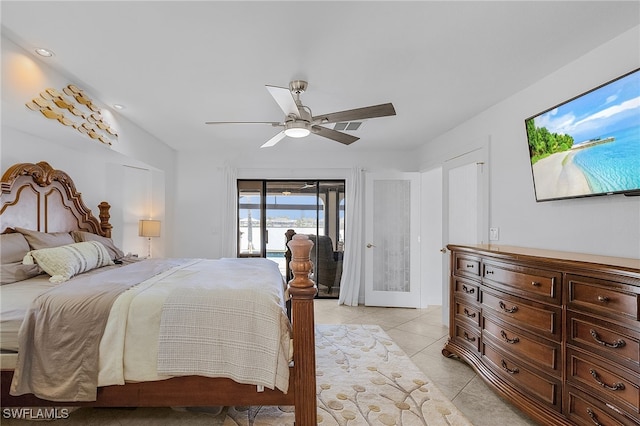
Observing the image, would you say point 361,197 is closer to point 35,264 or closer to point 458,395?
point 458,395

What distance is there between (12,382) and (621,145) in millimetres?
3770

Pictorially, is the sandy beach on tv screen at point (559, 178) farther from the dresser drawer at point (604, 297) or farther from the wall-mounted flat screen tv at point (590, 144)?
the dresser drawer at point (604, 297)

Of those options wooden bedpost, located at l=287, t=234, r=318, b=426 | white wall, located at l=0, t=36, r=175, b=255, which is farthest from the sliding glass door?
wooden bedpost, located at l=287, t=234, r=318, b=426

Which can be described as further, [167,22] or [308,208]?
[308,208]

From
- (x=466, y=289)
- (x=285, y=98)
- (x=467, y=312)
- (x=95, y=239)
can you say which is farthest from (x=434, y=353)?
(x=95, y=239)

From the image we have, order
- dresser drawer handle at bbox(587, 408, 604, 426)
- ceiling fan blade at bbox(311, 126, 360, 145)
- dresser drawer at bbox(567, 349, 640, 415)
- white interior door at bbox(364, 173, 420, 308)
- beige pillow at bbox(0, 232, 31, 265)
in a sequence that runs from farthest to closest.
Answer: white interior door at bbox(364, 173, 420, 308)
ceiling fan blade at bbox(311, 126, 360, 145)
beige pillow at bbox(0, 232, 31, 265)
dresser drawer handle at bbox(587, 408, 604, 426)
dresser drawer at bbox(567, 349, 640, 415)

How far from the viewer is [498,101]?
3.05 meters

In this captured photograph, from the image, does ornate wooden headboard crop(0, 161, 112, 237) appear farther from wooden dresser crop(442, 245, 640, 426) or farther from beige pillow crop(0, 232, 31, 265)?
wooden dresser crop(442, 245, 640, 426)

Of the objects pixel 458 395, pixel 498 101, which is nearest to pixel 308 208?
pixel 498 101

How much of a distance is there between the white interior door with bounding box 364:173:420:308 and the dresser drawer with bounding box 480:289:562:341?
2.46 meters

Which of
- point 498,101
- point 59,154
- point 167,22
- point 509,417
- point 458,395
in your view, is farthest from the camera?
point 59,154

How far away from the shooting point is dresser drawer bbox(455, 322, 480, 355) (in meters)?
2.64

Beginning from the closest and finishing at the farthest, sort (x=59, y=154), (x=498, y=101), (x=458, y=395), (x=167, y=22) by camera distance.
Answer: (x=167, y=22)
(x=458, y=395)
(x=498, y=101)
(x=59, y=154)

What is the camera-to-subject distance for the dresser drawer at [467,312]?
2.66 m
